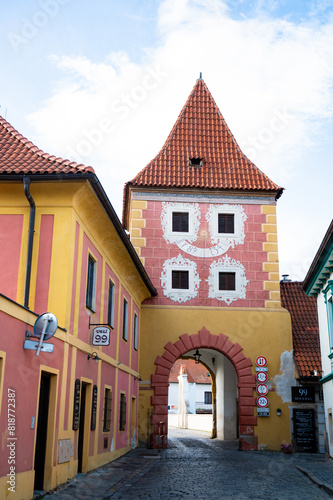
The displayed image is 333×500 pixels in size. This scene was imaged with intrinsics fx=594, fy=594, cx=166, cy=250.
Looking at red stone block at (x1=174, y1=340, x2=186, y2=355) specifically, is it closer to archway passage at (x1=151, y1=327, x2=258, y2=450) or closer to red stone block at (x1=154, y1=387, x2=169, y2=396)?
archway passage at (x1=151, y1=327, x2=258, y2=450)

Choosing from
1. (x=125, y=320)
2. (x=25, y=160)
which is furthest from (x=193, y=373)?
(x=25, y=160)

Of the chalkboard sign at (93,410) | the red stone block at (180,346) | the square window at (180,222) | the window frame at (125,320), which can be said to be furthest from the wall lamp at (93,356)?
the square window at (180,222)

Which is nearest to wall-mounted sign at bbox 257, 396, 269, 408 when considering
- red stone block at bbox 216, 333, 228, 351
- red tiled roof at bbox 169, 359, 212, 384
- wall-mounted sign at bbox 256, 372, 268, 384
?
wall-mounted sign at bbox 256, 372, 268, 384

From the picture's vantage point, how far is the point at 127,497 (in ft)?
34.5

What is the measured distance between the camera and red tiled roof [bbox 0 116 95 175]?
39.4 feet

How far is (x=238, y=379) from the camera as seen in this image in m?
23.1

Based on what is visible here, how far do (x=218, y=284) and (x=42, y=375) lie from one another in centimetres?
1379

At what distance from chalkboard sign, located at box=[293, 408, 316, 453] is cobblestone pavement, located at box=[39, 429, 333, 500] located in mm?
2950

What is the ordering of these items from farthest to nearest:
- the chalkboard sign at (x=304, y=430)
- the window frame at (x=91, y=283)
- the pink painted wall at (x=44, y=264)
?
1. the chalkboard sign at (x=304, y=430)
2. the window frame at (x=91, y=283)
3. the pink painted wall at (x=44, y=264)

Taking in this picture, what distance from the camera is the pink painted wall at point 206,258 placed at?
23.8 m

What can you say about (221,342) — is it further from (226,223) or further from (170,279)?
(226,223)

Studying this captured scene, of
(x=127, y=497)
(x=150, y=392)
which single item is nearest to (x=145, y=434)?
(x=150, y=392)

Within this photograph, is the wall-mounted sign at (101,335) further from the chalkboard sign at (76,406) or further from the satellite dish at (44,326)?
the satellite dish at (44,326)

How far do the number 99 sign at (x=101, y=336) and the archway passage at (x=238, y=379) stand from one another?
356 inches
